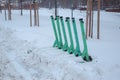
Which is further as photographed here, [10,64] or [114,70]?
[10,64]

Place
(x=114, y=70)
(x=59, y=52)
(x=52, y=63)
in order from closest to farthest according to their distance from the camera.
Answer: (x=114, y=70) < (x=52, y=63) < (x=59, y=52)

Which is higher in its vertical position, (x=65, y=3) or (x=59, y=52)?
(x=65, y=3)

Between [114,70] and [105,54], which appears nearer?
[114,70]

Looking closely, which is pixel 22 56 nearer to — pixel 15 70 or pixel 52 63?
pixel 15 70

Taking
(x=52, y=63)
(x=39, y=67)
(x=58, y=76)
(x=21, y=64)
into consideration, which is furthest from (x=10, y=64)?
(x=58, y=76)

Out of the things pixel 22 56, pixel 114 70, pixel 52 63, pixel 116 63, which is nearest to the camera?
pixel 114 70

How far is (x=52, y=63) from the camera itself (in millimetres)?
7656

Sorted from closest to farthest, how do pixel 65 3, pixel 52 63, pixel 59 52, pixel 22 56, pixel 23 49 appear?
1. pixel 52 63
2. pixel 59 52
3. pixel 22 56
4. pixel 23 49
5. pixel 65 3

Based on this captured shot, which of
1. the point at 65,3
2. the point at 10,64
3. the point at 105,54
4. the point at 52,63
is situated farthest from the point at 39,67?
the point at 65,3

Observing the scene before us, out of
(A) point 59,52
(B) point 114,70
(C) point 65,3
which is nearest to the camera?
(B) point 114,70

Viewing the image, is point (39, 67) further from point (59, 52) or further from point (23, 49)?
point (23, 49)

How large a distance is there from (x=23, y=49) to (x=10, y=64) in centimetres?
175

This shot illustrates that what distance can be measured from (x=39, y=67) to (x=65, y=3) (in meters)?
49.2

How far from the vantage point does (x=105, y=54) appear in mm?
8070
